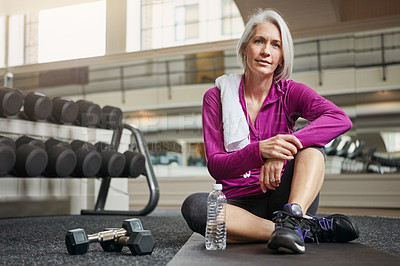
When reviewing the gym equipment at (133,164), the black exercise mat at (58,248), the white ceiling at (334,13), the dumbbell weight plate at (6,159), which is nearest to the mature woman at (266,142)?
the black exercise mat at (58,248)

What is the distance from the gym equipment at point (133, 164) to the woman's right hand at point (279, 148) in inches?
71.1

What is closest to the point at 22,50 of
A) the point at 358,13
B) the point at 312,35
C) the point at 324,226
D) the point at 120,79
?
the point at 120,79

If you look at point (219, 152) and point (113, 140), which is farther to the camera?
Answer: point (113, 140)

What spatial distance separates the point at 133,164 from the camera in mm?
3076

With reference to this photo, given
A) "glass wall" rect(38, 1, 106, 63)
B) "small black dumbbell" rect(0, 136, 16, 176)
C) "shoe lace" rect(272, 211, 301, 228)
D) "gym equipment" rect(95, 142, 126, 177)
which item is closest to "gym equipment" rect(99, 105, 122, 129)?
"gym equipment" rect(95, 142, 126, 177)

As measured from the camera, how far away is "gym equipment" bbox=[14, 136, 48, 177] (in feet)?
8.11

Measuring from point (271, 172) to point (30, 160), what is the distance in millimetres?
1611

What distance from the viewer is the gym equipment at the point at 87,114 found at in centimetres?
304

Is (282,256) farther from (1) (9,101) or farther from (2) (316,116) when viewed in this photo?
(1) (9,101)

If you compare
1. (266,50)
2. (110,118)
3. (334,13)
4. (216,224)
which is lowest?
(216,224)

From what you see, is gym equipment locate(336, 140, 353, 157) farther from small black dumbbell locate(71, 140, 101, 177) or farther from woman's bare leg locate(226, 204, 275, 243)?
woman's bare leg locate(226, 204, 275, 243)

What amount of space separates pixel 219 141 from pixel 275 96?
0.27m

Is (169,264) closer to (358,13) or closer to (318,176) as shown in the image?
(318,176)

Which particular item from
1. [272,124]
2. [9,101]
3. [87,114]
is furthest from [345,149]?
[9,101]
